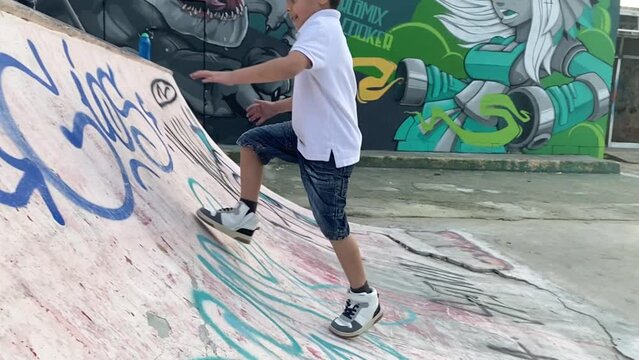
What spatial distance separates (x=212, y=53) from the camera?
1109 centimetres

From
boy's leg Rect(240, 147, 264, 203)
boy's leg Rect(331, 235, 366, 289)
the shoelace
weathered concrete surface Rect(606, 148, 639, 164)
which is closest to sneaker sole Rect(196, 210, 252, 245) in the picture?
boy's leg Rect(240, 147, 264, 203)

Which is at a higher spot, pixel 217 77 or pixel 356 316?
pixel 217 77

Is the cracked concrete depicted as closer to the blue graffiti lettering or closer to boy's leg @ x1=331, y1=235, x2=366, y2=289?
boy's leg @ x1=331, y1=235, x2=366, y2=289

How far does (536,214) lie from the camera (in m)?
7.14

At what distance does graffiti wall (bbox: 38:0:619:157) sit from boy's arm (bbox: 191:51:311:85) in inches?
356

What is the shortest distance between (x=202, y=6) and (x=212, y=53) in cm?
88

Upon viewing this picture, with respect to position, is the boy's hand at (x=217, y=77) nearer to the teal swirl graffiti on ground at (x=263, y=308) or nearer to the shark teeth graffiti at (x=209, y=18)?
the teal swirl graffiti on ground at (x=263, y=308)

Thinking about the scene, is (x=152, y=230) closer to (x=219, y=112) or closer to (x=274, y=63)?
(x=274, y=63)

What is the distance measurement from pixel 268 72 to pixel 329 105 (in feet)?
1.03

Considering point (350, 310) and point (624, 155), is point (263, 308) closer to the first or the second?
point (350, 310)

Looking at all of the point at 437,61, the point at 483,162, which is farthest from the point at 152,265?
the point at 437,61

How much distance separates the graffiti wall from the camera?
11.0 metres

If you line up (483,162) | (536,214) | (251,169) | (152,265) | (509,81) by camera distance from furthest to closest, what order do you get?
(509,81) → (483,162) → (536,214) → (251,169) → (152,265)

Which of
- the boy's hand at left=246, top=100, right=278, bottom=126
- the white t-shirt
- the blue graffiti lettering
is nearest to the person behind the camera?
the blue graffiti lettering
